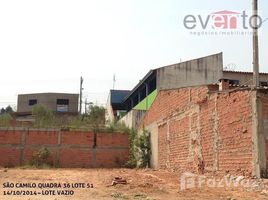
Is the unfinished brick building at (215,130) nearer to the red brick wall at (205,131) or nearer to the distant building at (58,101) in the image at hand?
the red brick wall at (205,131)

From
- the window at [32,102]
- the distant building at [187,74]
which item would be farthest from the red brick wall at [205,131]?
the window at [32,102]

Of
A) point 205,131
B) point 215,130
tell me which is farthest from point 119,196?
point 205,131

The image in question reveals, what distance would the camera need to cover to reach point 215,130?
1196 centimetres

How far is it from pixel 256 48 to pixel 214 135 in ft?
10.8

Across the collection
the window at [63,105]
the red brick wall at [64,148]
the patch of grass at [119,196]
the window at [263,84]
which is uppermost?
the window at [63,105]

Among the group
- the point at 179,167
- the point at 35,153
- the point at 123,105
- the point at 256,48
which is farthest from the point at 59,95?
the point at 256,48

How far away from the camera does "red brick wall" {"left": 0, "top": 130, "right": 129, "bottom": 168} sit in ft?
75.5

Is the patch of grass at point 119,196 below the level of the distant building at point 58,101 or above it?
below

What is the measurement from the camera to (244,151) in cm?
1016

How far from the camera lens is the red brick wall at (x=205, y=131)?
1038 cm

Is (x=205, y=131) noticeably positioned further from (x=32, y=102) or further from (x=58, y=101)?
(x=32, y=102)

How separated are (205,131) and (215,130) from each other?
80 cm

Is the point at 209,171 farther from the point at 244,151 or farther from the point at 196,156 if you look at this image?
the point at 244,151

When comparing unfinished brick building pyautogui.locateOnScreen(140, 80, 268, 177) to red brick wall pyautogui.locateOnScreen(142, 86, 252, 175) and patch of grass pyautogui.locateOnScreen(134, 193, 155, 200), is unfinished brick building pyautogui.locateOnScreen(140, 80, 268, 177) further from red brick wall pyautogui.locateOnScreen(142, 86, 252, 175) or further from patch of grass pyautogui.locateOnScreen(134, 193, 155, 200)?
patch of grass pyautogui.locateOnScreen(134, 193, 155, 200)
